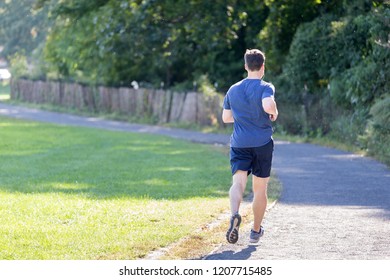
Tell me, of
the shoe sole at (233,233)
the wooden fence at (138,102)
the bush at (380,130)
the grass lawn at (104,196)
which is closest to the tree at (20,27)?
the wooden fence at (138,102)

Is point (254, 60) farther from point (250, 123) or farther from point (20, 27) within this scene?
point (20, 27)

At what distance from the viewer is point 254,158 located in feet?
33.7

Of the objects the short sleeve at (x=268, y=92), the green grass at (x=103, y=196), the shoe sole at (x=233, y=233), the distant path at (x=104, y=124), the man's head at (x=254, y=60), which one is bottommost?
the distant path at (x=104, y=124)

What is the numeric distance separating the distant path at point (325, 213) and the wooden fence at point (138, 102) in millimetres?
12497

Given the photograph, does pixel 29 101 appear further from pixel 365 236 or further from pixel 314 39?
pixel 365 236

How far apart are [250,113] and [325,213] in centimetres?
301

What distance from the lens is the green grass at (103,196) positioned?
10023 millimetres

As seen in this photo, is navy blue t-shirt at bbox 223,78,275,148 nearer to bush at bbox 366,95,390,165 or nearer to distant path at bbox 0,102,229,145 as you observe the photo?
bush at bbox 366,95,390,165

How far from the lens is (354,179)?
17.0 metres

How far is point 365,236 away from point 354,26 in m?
17.4

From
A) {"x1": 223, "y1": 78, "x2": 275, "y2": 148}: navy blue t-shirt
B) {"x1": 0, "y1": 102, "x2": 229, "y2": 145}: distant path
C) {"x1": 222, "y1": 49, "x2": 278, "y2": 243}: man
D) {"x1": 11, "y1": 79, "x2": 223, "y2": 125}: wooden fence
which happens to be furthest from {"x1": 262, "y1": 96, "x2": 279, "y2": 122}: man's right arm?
{"x1": 11, "y1": 79, "x2": 223, "y2": 125}: wooden fence

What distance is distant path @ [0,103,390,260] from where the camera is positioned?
980cm

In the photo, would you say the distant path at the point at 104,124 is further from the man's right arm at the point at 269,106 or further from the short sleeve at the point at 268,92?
the man's right arm at the point at 269,106
